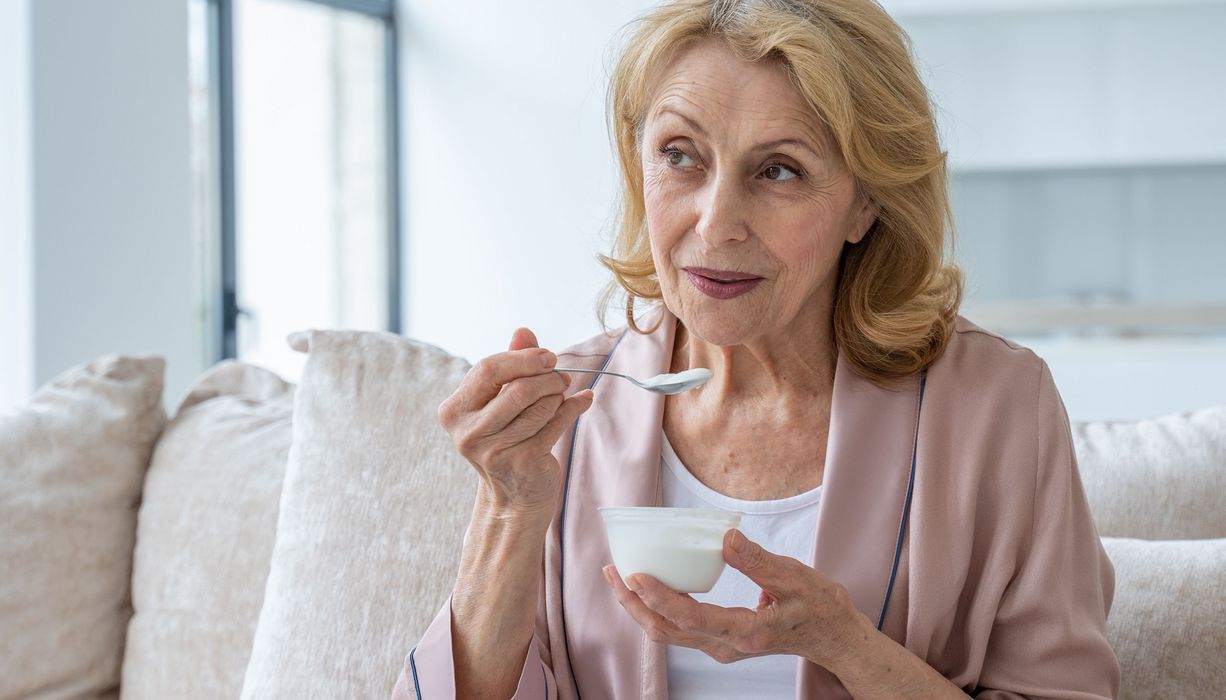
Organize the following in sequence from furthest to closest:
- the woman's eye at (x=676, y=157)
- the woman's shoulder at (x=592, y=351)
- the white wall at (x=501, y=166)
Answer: the white wall at (x=501, y=166)
the woman's shoulder at (x=592, y=351)
the woman's eye at (x=676, y=157)

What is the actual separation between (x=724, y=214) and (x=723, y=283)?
8cm

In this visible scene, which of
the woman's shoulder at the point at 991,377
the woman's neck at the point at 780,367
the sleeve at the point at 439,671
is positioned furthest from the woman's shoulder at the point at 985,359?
the sleeve at the point at 439,671

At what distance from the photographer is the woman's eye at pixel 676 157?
4.70ft

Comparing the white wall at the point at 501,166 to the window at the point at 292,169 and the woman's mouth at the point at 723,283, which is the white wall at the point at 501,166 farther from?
the woman's mouth at the point at 723,283

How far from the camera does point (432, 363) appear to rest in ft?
5.73

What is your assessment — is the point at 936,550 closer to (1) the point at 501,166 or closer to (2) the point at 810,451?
(2) the point at 810,451

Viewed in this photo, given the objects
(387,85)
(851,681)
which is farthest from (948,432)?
(387,85)

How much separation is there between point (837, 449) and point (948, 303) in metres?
0.27

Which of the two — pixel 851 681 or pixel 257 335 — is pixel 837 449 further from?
pixel 257 335

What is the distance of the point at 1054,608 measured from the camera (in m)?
1.32

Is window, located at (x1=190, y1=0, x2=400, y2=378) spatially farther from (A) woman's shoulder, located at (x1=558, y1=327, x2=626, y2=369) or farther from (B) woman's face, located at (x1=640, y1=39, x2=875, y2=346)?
(B) woman's face, located at (x1=640, y1=39, x2=875, y2=346)

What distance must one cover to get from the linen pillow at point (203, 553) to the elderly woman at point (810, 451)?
1.62ft

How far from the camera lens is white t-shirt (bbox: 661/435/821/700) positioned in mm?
1416

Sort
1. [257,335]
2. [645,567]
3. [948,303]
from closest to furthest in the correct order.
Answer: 1. [645,567]
2. [948,303]
3. [257,335]
